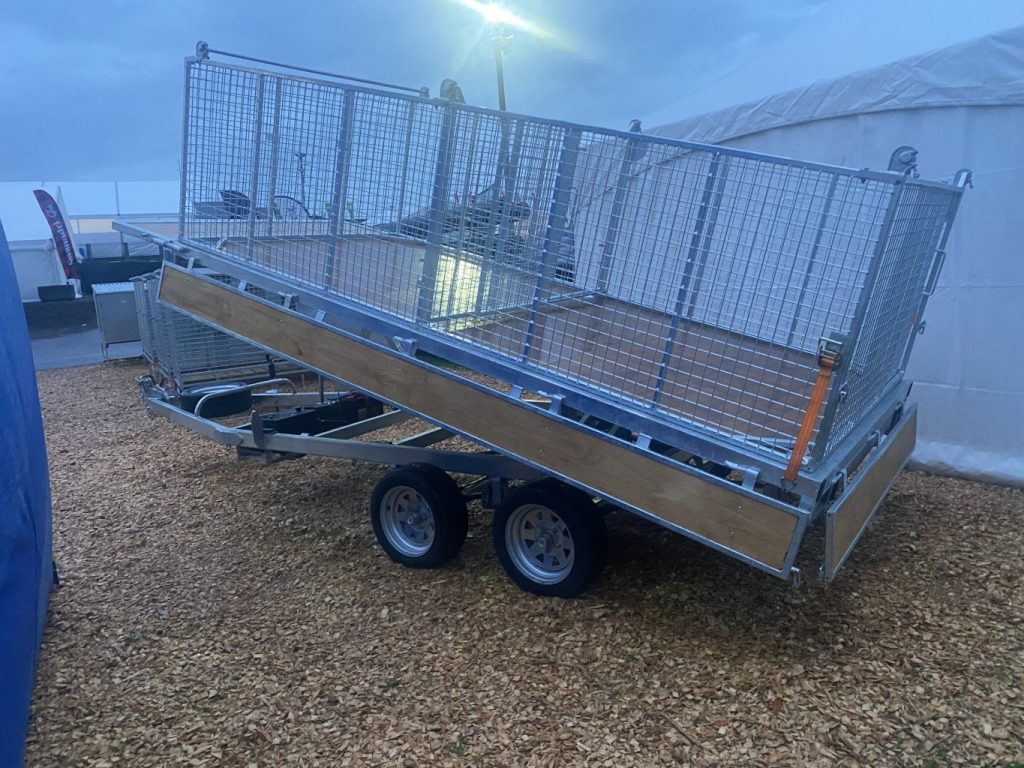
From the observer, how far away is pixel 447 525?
4656 millimetres

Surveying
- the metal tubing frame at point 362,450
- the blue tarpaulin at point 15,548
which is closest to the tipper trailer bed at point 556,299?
the metal tubing frame at point 362,450

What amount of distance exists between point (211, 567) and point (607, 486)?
2965 mm

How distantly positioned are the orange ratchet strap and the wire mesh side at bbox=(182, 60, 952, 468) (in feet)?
0.42

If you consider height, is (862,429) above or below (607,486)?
above

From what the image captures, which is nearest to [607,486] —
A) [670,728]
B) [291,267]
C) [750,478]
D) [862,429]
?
[750,478]

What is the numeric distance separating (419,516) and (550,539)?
0.97 meters

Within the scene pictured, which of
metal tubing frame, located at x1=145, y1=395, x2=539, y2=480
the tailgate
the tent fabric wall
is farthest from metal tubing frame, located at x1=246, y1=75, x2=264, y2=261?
the tent fabric wall

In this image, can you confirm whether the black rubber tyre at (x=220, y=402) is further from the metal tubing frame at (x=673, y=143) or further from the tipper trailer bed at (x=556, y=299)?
the metal tubing frame at (x=673, y=143)

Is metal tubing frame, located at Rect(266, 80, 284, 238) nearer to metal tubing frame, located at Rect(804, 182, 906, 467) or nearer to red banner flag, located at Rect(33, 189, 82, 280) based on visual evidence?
metal tubing frame, located at Rect(804, 182, 906, 467)

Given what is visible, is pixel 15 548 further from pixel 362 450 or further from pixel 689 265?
pixel 689 265

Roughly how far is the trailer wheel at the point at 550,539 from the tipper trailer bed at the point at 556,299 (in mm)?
16

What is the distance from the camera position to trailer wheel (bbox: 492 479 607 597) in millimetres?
4160

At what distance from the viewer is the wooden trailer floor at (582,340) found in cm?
375

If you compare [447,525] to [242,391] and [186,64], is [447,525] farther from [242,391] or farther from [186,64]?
[186,64]
